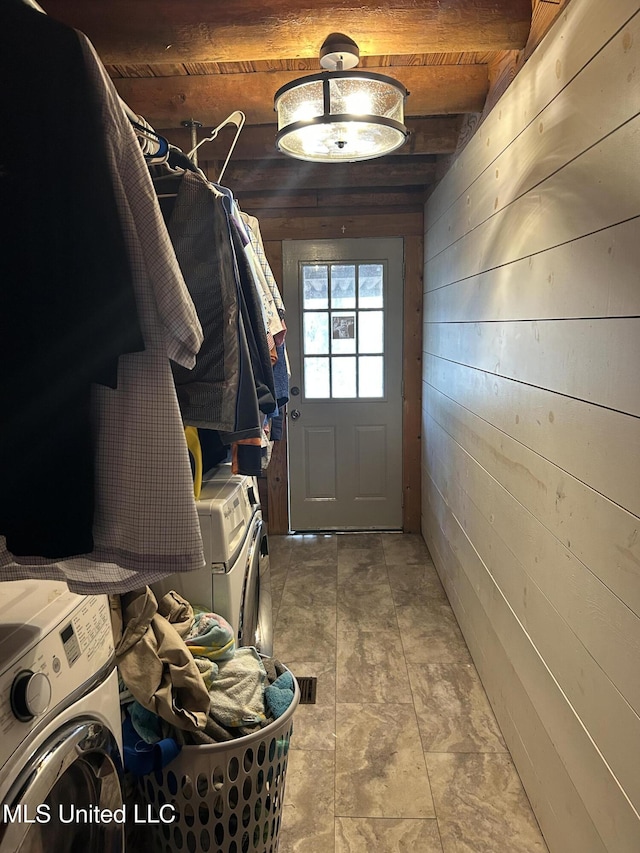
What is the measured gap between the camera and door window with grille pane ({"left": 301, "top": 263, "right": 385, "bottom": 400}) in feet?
12.6

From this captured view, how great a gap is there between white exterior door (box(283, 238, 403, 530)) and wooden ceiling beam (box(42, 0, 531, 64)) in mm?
2037

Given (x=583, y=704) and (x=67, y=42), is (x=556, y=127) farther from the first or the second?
(x=583, y=704)

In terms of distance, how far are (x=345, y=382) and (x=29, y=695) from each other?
3233 mm

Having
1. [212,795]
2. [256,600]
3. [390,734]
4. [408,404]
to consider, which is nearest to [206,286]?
[212,795]

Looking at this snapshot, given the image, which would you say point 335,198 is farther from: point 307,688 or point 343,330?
point 307,688

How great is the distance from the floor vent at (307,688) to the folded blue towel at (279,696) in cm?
75

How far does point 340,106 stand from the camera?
166 centimetres

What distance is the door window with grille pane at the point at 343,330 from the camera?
151 inches

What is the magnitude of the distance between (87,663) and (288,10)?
1.82m

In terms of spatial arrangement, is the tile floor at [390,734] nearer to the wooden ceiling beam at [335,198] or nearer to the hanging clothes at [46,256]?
the hanging clothes at [46,256]

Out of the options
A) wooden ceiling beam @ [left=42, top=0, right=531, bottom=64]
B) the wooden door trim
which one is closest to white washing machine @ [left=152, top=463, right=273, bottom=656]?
wooden ceiling beam @ [left=42, top=0, right=531, bottom=64]

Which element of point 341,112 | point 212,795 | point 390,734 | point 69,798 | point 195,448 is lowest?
point 390,734

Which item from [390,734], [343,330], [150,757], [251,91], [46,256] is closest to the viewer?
[46,256]

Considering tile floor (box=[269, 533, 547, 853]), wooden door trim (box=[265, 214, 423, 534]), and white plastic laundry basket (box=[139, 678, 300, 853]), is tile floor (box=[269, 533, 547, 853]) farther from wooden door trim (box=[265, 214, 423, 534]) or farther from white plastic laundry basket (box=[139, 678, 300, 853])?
wooden door trim (box=[265, 214, 423, 534])
